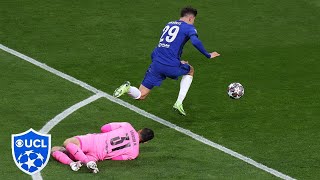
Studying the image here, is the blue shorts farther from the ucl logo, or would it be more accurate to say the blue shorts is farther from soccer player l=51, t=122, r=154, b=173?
the ucl logo

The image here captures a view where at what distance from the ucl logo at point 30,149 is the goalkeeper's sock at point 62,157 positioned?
2.80 m

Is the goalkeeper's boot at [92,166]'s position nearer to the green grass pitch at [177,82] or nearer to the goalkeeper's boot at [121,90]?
the green grass pitch at [177,82]

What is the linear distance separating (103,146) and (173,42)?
3399 mm

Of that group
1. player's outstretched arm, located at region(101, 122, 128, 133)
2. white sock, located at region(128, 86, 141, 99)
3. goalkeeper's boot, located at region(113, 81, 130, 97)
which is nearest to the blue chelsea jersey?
white sock, located at region(128, 86, 141, 99)

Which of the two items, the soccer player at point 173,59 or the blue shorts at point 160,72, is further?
the blue shorts at point 160,72

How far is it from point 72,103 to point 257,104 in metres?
3.92

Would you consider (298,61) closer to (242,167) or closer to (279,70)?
(279,70)

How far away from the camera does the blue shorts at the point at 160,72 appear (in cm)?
2075

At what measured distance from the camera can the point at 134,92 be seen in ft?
67.3

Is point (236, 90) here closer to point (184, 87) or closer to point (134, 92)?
point (184, 87)

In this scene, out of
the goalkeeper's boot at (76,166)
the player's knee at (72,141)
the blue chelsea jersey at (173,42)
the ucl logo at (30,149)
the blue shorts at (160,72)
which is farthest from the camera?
the blue shorts at (160,72)

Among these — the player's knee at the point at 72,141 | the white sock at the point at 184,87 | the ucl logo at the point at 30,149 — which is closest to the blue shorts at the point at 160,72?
the white sock at the point at 184,87

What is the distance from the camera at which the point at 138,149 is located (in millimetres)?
18438

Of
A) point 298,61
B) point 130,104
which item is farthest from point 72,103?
point 298,61
